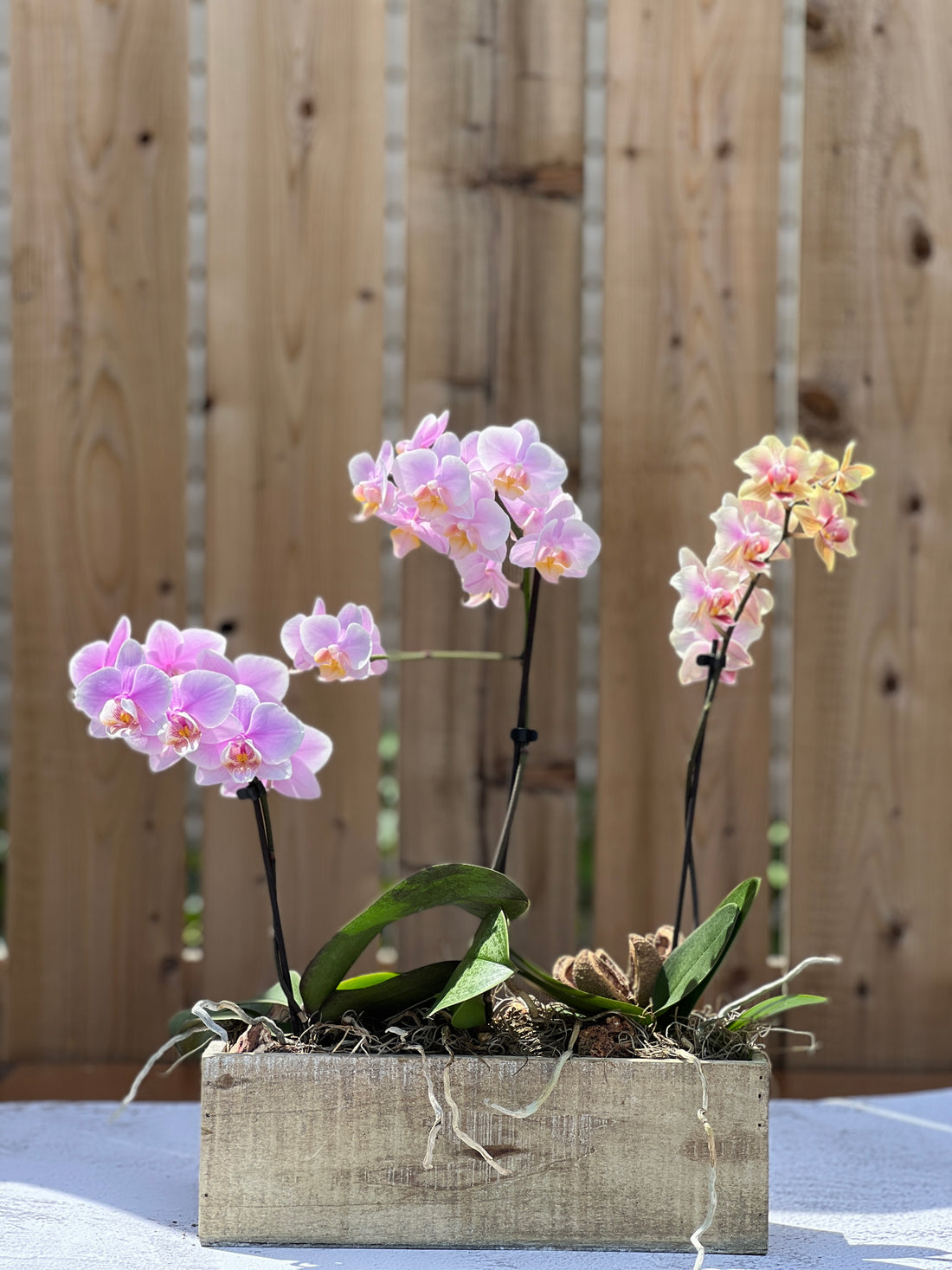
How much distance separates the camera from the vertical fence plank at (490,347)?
1.27 metres

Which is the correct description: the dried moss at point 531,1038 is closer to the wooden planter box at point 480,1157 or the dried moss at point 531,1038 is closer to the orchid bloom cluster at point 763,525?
the wooden planter box at point 480,1157

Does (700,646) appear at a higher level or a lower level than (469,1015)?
higher

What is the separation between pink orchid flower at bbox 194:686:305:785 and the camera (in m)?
0.66

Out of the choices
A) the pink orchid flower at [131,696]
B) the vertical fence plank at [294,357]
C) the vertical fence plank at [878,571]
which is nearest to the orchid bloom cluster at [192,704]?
the pink orchid flower at [131,696]

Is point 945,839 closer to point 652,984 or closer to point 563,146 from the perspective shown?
point 652,984

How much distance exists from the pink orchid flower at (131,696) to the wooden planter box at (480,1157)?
22cm

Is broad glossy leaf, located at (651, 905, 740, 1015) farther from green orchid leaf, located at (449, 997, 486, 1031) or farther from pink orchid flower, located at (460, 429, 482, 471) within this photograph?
pink orchid flower, located at (460, 429, 482, 471)

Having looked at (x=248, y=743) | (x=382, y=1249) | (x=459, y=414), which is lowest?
(x=382, y=1249)

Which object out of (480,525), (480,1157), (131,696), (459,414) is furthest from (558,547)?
(459,414)

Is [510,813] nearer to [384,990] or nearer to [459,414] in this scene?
[384,990]

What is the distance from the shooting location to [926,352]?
1285mm

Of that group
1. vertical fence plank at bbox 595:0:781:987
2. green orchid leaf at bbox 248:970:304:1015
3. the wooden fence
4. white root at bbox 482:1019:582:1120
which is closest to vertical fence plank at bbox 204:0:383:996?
the wooden fence

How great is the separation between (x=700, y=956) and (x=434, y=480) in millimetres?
332

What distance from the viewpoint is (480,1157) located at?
714 millimetres
